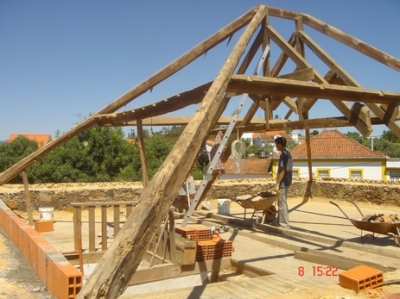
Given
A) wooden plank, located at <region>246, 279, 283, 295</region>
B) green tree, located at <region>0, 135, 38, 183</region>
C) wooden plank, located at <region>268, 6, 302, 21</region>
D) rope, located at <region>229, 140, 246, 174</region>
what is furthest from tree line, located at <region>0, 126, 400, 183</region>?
wooden plank, located at <region>246, 279, 283, 295</region>

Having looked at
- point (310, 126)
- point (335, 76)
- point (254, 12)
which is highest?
point (254, 12)

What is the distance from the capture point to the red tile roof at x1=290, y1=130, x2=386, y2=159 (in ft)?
122

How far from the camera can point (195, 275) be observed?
6.36 metres

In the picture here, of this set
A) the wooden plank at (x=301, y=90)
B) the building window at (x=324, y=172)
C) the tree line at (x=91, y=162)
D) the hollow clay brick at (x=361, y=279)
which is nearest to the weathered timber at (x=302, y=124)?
the wooden plank at (x=301, y=90)

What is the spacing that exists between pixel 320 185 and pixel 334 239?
6.54 meters

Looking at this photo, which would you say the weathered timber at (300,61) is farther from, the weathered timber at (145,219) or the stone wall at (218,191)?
the stone wall at (218,191)

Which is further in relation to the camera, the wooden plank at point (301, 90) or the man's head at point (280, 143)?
the man's head at point (280, 143)

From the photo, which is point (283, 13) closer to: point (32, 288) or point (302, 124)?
point (302, 124)

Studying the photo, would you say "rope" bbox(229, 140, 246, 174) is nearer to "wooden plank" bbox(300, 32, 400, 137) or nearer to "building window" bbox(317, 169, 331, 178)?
"wooden plank" bbox(300, 32, 400, 137)

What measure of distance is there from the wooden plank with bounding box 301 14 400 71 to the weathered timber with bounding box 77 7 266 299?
4555 mm

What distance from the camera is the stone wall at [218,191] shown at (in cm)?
1134

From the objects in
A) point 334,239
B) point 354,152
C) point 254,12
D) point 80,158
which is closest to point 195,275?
point 334,239

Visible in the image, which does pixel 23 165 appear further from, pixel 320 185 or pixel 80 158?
pixel 80 158

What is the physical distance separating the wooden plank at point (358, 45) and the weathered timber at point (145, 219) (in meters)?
4.56
